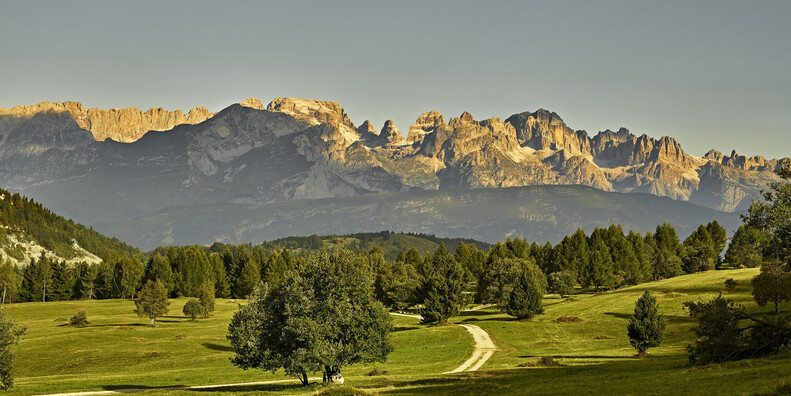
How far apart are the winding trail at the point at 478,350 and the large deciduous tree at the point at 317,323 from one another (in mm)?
13341

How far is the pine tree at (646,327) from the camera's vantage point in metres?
76.9

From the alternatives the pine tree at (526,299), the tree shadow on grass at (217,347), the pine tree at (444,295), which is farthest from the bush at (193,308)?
the pine tree at (526,299)

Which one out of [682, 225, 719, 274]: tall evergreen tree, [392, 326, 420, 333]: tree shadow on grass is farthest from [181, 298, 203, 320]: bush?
[682, 225, 719, 274]: tall evergreen tree

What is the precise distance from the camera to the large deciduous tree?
5672 centimetres

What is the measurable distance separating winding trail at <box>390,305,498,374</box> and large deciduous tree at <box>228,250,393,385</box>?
13.3 m

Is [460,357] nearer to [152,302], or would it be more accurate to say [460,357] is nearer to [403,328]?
[403,328]

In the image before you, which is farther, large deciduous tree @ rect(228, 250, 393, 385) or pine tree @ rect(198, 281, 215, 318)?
pine tree @ rect(198, 281, 215, 318)

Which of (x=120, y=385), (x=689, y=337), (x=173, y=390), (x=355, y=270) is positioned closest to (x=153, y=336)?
(x=120, y=385)

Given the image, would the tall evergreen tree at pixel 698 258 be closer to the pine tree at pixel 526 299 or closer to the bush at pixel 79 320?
the pine tree at pixel 526 299

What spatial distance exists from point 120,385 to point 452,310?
71.6 m

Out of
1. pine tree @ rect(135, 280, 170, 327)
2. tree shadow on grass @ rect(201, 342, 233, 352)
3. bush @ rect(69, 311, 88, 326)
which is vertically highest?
pine tree @ rect(135, 280, 170, 327)

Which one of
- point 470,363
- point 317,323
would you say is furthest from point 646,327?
point 317,323

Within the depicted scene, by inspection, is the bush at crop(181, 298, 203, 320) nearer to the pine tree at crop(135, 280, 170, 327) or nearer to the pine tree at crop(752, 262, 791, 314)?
the pine tree at crop(135, 280, 170, 327)

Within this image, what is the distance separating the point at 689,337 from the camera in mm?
90562
